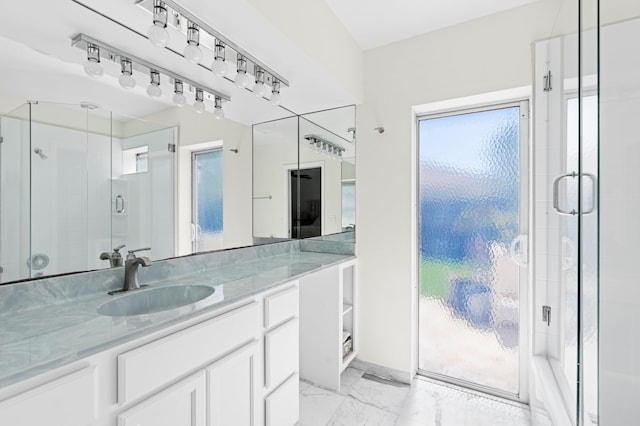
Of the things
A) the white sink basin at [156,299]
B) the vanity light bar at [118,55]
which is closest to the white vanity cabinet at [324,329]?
the white sink basin at [156,299]

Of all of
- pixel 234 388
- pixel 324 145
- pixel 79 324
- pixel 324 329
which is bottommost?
pixel 324 329

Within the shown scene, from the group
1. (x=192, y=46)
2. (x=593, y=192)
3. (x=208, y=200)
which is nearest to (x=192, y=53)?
(x=192, y=46)

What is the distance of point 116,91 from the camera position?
1362 mm

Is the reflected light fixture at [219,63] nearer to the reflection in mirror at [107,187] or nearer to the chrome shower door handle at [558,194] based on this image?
the reflection in mirror at [107,187]

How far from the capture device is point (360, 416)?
175 centimetres

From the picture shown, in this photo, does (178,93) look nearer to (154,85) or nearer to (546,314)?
(154,85)

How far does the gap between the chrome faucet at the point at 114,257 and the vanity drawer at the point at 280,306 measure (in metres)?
0.69

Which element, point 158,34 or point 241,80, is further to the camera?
point 241,80

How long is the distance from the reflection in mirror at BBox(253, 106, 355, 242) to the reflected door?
1.88 ft

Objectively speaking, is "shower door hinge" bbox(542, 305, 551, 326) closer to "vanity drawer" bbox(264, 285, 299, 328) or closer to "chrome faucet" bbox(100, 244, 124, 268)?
"vanity drawer" bbox(264, 285, 299, 328)

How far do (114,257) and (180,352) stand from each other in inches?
25.8

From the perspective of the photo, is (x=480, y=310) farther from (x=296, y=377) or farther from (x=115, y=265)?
(x=115, y=265)
